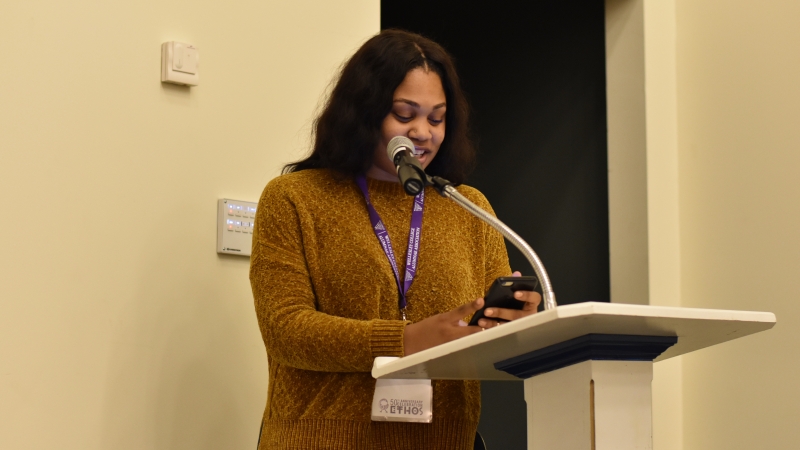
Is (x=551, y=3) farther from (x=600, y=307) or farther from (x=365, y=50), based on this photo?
(x=600, y=307)

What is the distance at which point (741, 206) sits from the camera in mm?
3207

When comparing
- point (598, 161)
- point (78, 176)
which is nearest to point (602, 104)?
point (598, 161)

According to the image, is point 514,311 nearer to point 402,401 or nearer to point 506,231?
point 506,231

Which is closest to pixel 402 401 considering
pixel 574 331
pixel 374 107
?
pixel 574 331

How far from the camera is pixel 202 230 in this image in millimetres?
2287

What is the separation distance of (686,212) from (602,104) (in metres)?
0.56

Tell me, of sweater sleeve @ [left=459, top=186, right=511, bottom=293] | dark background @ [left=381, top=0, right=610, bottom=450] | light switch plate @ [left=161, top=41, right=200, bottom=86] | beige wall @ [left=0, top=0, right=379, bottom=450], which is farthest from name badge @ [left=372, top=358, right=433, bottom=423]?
dark background @ [left=381, top=0, right=610, bottom=450]

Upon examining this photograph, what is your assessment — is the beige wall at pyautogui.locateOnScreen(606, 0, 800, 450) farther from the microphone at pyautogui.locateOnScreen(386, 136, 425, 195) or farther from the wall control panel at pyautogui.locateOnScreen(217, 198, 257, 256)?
the microphone at pyautogui.locateOnScreen(386, 136, 425, 195)

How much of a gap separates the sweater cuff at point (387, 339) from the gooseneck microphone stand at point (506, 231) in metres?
0.25

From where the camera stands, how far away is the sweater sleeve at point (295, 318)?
1595mm

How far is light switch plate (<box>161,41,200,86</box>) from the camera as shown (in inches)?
88.6

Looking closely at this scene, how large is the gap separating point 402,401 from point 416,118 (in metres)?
0.61

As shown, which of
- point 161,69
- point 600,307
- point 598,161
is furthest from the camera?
point 598,161

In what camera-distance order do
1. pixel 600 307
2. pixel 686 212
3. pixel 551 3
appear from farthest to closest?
1. pixel 551 3
2. pixel 686 212
3. pixel 600 307
